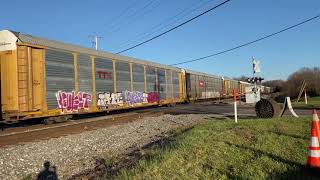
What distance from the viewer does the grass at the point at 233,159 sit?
4.91m

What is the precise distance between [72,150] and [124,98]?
1101 centimetres

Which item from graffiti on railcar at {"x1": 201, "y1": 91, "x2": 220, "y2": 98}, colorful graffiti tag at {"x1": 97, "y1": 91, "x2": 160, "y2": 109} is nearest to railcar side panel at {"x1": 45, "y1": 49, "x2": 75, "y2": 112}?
colorful graffiti tag at {"x1": 97, "y1": 91, "x2": 160, "y2": 109}

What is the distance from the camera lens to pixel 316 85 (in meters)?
71.9

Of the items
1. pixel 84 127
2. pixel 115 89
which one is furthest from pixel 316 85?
pixel 84 127

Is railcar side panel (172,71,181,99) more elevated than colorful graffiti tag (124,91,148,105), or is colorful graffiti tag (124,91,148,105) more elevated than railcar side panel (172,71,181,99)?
railcar side panel (172,71,181,99)

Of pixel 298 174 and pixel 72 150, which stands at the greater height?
pixel 298 174

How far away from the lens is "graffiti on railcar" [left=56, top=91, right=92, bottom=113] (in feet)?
49.2

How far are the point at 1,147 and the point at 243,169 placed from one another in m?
7.10

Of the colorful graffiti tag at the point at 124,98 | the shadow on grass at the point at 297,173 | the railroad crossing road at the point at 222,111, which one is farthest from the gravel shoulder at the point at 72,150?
the railroad crossing road at the point at 222,111

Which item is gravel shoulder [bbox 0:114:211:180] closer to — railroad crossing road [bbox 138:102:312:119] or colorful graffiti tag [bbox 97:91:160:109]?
colorful graffiti tag [bbox 97:91:160:109]

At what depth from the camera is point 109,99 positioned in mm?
18703

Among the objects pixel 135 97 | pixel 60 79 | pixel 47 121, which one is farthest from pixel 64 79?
pixel 135 97

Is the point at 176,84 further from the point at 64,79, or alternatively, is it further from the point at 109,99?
the point at 64,79

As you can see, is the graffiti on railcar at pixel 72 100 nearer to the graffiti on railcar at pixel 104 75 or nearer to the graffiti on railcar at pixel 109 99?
the graffiti on railcar at pixel 109 99
